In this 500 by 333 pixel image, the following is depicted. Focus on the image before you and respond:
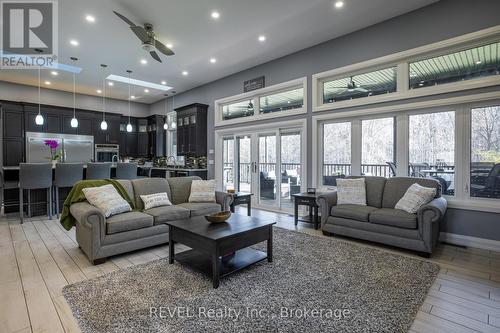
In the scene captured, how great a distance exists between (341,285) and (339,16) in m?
4.09

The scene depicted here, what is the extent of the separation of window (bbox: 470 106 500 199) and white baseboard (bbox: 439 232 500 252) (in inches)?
24.9

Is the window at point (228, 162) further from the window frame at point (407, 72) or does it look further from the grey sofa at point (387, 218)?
the grey sofa at point (387, 218)

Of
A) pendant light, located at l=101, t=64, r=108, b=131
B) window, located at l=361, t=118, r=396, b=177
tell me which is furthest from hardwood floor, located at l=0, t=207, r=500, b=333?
pendant light, located at l=101, t=64, r=108, b=131

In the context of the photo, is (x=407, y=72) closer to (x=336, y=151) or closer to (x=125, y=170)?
(x=336, y=151)

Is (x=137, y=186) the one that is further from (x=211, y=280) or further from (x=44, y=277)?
(x=211, y=280)

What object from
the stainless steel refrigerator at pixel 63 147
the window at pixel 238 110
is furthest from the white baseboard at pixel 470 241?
the stainless steel refrigerator at pixel 63 147

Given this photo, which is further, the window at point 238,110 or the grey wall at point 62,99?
the grey wall at point 62,99

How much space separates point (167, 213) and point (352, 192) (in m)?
3.00

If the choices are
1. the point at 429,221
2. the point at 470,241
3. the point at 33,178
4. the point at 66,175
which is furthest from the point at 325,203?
the point at 33,178

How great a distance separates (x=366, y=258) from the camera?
321cm

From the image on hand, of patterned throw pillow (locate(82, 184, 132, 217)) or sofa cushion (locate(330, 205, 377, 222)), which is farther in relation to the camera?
sofa cushion (locate(330, 205, 377, 222))

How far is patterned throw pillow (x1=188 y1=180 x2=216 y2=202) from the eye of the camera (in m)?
4.48

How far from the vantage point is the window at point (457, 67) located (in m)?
3.60

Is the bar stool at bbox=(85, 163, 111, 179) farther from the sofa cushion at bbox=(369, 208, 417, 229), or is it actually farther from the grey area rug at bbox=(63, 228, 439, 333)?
the sofa cushion at bbox=(369, 208, 417, 229)
